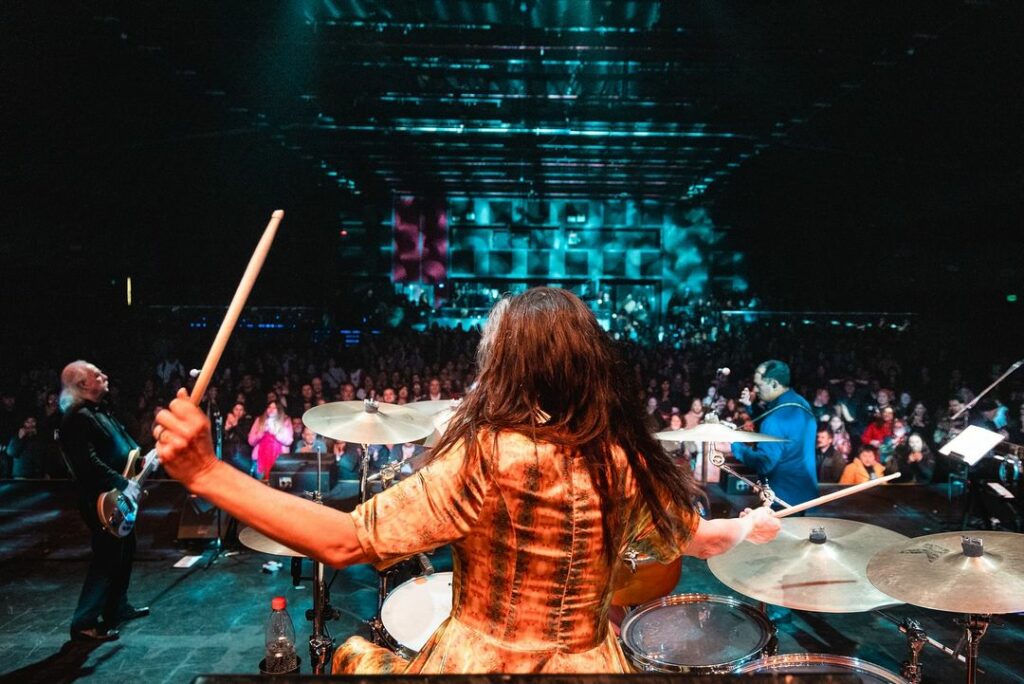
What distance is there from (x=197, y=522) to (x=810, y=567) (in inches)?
187

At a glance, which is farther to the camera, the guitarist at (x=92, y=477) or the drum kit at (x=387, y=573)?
the guitarist at (x=92, y=477)

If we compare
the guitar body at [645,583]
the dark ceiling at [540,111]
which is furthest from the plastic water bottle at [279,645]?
the dark ceiling at [540,111]

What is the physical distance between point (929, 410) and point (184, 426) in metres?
8.75

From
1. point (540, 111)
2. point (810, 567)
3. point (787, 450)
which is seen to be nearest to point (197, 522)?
point (787, 450)

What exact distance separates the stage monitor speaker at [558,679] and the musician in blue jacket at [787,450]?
10.8 feet

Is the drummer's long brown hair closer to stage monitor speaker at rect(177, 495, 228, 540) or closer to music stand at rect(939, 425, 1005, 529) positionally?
music stand at rect(939, 425, 1005, 529)

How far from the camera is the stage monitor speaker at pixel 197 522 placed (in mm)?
5238

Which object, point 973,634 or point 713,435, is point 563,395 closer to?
point 973,634

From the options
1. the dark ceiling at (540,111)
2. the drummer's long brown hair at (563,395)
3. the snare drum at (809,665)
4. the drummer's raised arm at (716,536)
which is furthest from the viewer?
the dark ceiling at (540,111)

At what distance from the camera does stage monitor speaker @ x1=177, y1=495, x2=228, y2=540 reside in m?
5.24

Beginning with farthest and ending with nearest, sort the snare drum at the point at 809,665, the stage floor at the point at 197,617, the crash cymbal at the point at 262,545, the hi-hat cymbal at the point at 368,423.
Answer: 1. the stage floor at the point at 197,617
2. the crash cymbal at the point at 262,545
3. the hi-hat cymbal at the point at 368,423
4. the snare drum at the point at 809,665

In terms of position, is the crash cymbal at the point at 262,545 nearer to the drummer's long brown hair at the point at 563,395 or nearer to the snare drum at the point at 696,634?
the snare drum at the point at 696,634

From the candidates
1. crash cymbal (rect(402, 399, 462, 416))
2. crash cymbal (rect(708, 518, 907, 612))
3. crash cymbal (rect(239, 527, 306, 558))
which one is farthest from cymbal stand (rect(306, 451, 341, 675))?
crash cymbal (rect(708, 518, 907, 612))

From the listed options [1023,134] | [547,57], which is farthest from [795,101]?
[547,57]
